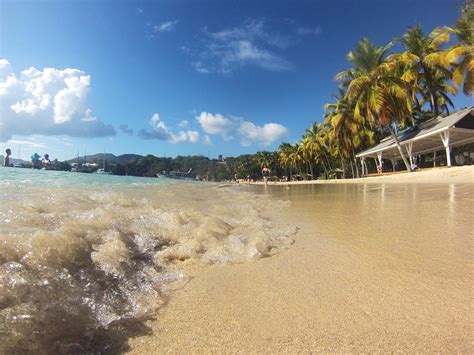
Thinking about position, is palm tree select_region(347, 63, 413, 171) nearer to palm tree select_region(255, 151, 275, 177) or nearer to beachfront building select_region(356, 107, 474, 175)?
beachfront building select_region(356, 107, 474, 175)

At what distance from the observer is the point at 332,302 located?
6.09 ft

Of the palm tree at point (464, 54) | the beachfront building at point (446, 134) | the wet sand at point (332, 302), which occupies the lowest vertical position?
the wet sand at point (332, 302)

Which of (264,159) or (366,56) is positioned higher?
(366,56)

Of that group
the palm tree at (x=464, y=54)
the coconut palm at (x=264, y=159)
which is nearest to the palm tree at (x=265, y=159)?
the coconut palm at (x=264, y=159)

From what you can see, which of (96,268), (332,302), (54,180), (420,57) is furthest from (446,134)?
(54,180)

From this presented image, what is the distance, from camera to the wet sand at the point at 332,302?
1476 mm

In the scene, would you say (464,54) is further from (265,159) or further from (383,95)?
(265,159)

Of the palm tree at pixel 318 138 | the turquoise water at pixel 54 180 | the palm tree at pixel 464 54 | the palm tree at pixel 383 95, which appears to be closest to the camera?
the turquoise water at pixel 54 180

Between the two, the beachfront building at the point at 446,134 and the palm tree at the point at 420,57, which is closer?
the beachfront building at the point at 446,134

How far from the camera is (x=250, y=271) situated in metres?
2.49

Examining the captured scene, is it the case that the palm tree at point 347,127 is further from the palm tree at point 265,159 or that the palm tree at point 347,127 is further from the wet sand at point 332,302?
the palm tree at point 265,159

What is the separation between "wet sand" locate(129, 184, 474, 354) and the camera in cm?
148

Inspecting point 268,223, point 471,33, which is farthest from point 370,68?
point 268,223

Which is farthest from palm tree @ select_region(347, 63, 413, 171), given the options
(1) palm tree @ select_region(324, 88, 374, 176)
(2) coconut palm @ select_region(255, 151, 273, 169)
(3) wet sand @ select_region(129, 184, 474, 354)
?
(2) coconut palm @ select_region(255, 151, 273, 169)
